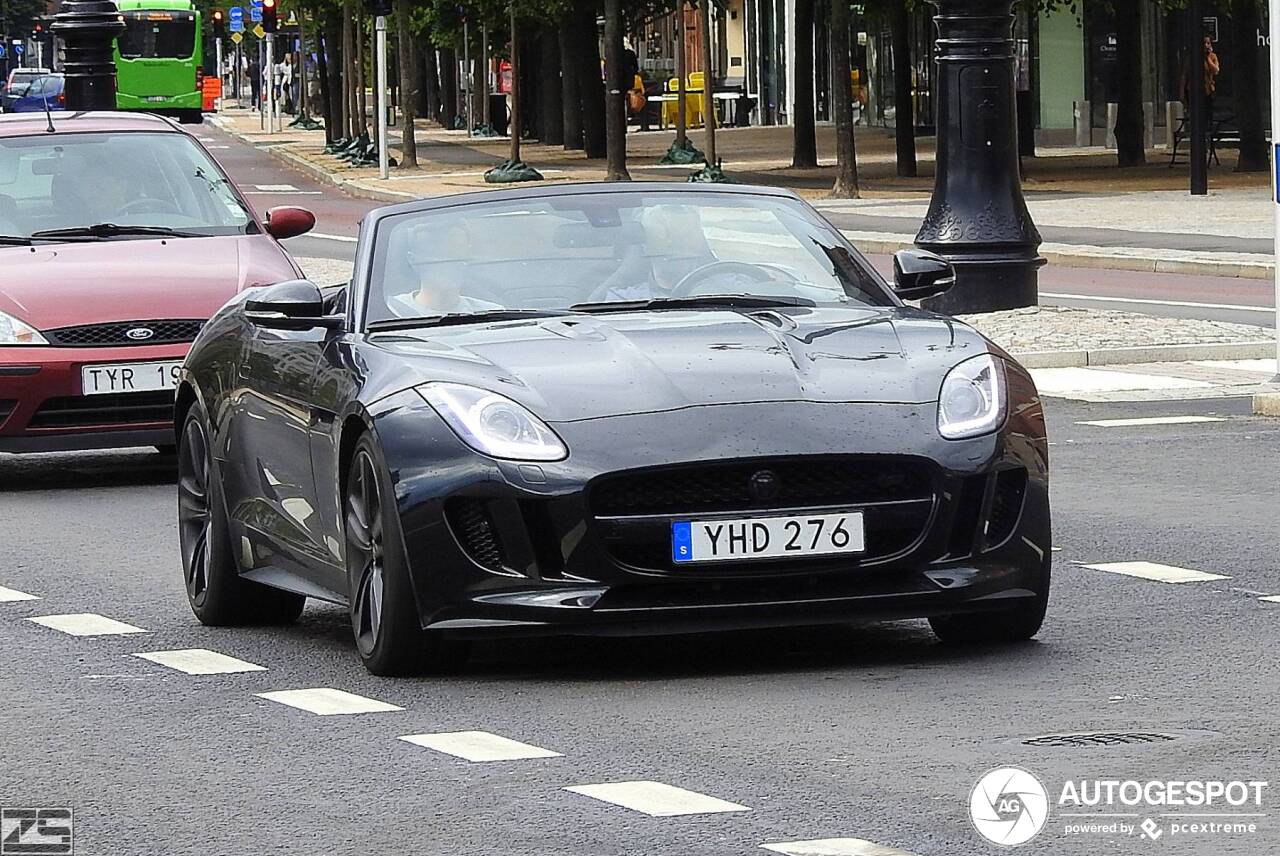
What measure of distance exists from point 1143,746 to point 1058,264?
23510 millimetres

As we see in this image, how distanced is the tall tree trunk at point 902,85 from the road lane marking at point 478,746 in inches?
1477

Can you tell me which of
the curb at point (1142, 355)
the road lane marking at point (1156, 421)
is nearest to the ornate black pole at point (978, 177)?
the curb at point (1142, 355)

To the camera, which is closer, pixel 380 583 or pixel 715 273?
pixel 380 583

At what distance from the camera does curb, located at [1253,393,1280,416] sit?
14688 mm

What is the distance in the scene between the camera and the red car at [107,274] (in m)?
13.0

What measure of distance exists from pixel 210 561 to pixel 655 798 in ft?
11.4

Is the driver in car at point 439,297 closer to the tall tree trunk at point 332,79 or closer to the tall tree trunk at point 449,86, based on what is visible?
the tall tree trunk at point 332,79

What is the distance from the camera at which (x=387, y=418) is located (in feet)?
25.1

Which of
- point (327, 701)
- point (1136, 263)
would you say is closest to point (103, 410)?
point (327, 701)

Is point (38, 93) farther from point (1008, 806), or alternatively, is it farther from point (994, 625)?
point (1008, 806)

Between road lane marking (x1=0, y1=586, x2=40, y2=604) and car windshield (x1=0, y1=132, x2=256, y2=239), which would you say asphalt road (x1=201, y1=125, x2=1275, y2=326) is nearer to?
car windshield (x1=0, y1=132, x2=256, y2=239)

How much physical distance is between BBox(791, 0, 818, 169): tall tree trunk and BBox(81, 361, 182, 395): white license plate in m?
33.3

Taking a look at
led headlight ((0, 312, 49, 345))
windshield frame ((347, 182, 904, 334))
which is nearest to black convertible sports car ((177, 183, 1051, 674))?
windshield frame ((347, 182, 904, 334))

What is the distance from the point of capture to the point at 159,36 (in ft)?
282
